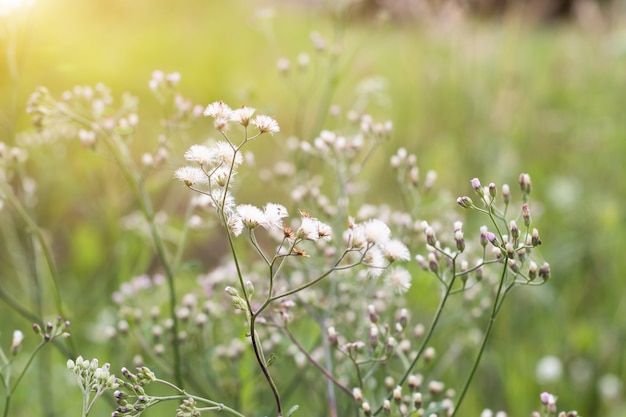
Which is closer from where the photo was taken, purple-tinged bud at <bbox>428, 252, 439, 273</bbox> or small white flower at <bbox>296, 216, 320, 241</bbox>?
small white flower at <bbox>296, 216, 320, 241</bbox>

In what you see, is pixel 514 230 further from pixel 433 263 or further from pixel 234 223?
pixel 234 223

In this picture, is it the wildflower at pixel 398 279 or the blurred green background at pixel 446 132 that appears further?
the blurred green background at pixel 446 132

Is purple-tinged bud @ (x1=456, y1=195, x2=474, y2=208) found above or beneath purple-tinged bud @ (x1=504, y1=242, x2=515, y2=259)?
above

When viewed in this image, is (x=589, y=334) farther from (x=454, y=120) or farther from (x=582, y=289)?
(x=454, y=120)

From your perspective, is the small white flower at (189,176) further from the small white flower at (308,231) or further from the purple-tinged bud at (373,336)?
the purple-tinged bud at (373,336)

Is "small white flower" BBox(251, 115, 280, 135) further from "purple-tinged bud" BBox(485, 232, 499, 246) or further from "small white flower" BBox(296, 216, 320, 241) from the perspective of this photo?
"purple-tinged bud" BBox(485, 232, 499, 246)

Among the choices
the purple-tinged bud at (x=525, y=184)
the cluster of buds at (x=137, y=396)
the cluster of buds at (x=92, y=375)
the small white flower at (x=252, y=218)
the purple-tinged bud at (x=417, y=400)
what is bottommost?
the cluster of buds at (x=137, y=396)

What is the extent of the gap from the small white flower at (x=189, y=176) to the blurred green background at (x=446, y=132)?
0.82 m

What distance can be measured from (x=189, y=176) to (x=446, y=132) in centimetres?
380

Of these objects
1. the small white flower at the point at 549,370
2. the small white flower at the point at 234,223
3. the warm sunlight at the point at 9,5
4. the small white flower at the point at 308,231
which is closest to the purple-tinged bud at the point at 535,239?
the small white flower at the point at 308,231

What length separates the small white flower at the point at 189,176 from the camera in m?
1.05

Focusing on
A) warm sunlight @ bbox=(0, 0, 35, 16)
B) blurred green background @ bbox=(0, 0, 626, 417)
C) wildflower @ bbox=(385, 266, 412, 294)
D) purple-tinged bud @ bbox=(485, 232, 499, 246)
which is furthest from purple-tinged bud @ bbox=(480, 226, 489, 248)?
warm sunlight @ bbox=(0, 0, 35, 16)

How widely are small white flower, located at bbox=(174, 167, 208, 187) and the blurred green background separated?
0.82 meters

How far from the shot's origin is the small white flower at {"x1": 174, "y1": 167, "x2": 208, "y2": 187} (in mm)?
1047
